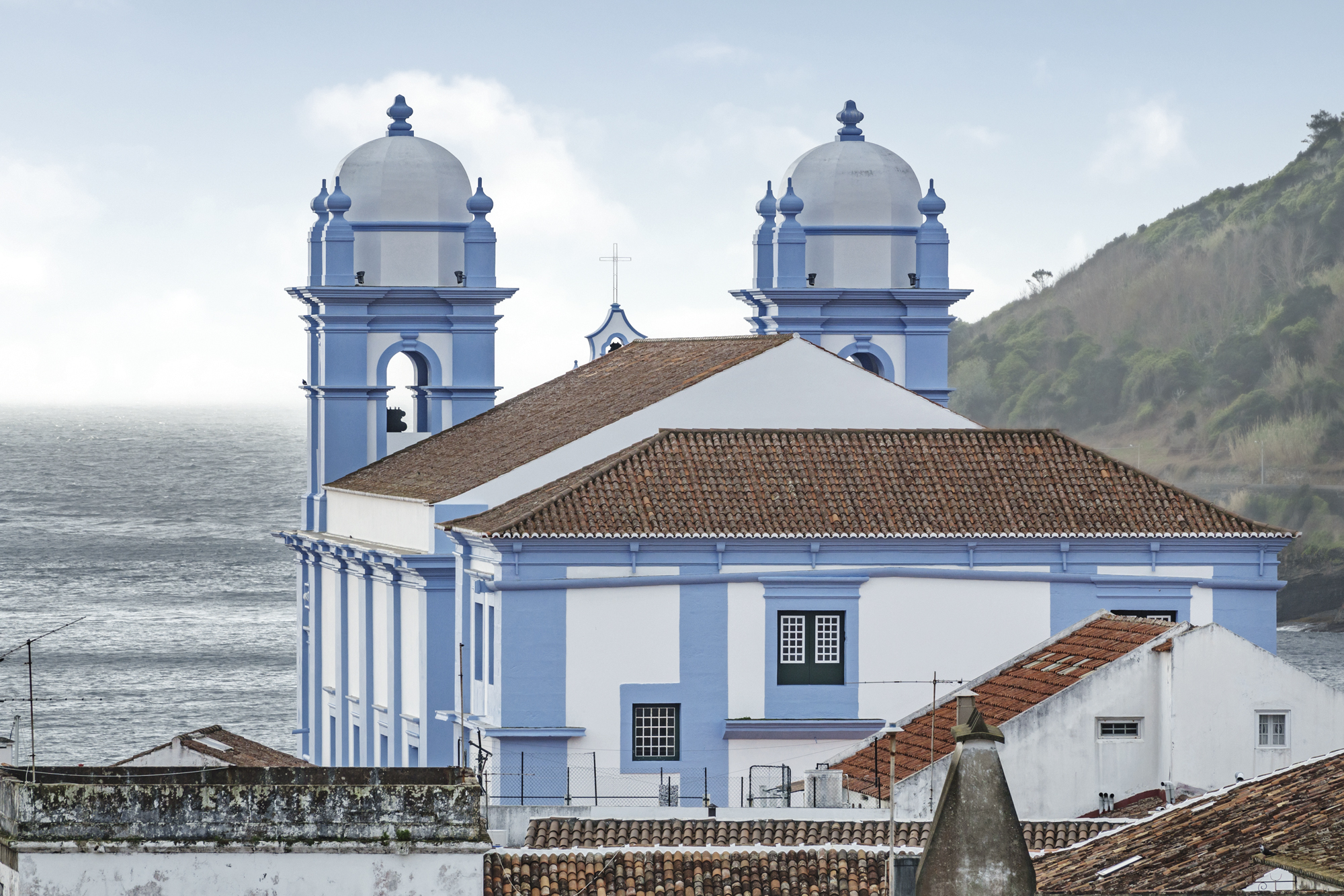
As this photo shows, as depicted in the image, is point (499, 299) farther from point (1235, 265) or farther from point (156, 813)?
point (1235, 265)

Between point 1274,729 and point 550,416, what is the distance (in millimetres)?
16770

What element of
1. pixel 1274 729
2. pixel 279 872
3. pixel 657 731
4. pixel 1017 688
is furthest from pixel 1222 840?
pixel 657 731

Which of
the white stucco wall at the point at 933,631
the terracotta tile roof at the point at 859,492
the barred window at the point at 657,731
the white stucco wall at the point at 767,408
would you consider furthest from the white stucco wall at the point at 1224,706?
the white stucco wall at the point at 767,408

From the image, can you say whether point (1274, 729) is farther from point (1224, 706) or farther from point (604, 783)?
point (604, 783)

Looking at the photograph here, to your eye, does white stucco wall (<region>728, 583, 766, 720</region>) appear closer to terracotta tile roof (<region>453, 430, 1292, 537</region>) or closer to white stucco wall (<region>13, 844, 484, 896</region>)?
terracotta tile roof (<region>453, 430, 1292, 537</region>)

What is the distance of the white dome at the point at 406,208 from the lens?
49.7 m

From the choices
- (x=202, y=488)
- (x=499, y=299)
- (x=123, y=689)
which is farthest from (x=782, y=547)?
(x=202, y=488)

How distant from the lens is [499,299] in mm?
49750

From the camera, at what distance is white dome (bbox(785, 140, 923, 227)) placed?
51.9 metres

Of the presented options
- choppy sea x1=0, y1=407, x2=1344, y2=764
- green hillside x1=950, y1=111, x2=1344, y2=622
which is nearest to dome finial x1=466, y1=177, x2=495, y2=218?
choppy sea x1=0, y1=407, x2=1344, y2=764

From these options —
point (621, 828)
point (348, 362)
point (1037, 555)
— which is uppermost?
point (348, 362)

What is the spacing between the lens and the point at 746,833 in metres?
27.5

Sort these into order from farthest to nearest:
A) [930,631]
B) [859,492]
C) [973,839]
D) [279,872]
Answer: [859,492] → [930,631] → [279,872] → [973,839]

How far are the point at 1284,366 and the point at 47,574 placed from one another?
53913mm
